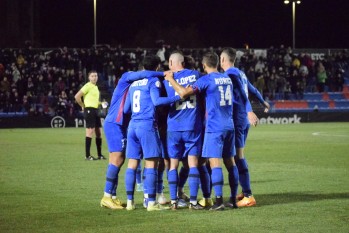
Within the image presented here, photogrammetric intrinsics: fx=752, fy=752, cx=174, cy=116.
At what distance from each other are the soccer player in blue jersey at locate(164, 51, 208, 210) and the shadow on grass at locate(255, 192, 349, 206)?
130 centimetres

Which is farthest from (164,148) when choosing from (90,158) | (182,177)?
(90,158)

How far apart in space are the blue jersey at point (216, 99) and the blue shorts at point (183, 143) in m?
0.25

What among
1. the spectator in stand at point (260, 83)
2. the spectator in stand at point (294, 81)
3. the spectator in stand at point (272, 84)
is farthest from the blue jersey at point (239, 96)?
the spectator in stand at point (294, 81)

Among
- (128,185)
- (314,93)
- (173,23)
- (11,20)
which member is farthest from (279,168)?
(173,23)

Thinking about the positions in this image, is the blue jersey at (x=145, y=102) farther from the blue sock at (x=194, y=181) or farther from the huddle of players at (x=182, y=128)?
the blue sock at (x=194, y=181)

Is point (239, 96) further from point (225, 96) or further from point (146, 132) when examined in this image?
point (146, 132)

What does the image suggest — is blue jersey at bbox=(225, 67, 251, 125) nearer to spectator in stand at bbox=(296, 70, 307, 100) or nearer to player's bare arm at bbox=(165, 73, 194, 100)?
player's bare arm at bbox=(165, 73, 194, 100)

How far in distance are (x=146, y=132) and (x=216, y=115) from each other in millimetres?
1049

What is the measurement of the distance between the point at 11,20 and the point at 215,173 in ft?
235

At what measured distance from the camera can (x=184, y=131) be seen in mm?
11000

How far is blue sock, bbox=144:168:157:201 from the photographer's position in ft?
35.8

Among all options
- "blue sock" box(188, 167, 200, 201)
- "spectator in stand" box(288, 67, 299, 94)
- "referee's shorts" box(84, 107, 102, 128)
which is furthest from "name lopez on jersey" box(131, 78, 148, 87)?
"spectator in stand" box(288, 67, 299, 94)

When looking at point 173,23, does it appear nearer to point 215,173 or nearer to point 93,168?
point 93,168

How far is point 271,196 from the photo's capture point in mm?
12461
